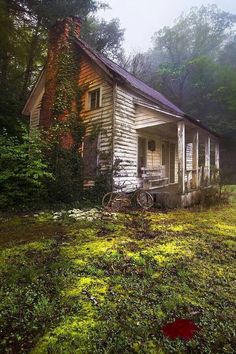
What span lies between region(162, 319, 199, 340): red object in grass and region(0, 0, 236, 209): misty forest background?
20.2 feet

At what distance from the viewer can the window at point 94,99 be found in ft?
36.8

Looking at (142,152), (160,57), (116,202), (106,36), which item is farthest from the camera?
(160,57)

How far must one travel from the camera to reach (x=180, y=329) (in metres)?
2.30

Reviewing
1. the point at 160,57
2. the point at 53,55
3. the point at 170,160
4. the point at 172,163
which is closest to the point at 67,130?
the point at 53,55

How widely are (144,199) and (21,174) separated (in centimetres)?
428

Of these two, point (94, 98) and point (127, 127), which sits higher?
point (94, 98)

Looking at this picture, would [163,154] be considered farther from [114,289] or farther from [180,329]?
[180,329]

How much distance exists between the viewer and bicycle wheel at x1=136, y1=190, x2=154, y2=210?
8789 millimetres

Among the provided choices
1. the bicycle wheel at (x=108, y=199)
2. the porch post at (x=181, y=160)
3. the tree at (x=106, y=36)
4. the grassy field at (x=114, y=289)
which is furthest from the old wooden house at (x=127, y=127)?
the tree at (x=106, y=36)

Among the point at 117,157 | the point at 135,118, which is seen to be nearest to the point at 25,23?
the point at 135,118

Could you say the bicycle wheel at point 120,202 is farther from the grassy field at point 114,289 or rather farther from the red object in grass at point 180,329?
the red object in grass at point 180,329

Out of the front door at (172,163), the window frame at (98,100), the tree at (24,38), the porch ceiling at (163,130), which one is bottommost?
the front door at (172,163)

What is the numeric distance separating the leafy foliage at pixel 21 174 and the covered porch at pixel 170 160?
4310 mm

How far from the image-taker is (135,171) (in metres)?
11.1
